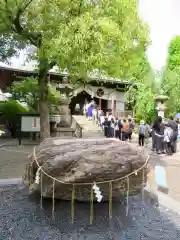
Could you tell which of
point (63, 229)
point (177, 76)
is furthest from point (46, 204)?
point (177, 76)

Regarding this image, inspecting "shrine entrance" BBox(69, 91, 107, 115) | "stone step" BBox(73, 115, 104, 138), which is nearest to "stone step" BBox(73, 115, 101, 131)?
"stone step" BBox(73, 115, 104, 138)

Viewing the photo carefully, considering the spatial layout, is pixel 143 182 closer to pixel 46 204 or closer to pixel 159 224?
pixel 159 224

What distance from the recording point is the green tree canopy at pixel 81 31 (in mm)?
9594

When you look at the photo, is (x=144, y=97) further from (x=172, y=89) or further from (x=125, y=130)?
(x=125, y=130)

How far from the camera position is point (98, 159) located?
3.35 meters

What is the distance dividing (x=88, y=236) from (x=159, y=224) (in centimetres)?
97

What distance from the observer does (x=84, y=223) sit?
359 centimetres

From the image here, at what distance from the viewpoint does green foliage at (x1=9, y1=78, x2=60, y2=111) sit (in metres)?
17.4

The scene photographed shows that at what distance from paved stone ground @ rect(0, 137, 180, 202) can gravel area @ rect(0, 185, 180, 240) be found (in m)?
0.66

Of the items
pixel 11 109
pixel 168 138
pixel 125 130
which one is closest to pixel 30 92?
pixel 11 109

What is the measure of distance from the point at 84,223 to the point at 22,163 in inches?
268

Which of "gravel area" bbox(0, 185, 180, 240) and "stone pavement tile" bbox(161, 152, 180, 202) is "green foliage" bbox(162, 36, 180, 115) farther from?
"gravel area" bbox(0, 185, 180, 240)

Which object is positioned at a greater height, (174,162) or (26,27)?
(26,27)

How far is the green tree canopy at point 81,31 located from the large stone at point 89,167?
634 cm
